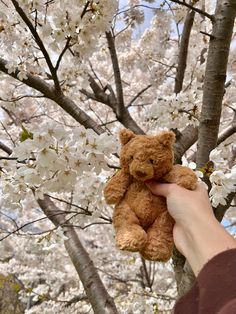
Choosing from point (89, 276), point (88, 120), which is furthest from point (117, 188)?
point (89, 276)

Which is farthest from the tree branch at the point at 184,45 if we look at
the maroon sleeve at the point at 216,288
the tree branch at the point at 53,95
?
the maroon sleeve at the point at 216,288

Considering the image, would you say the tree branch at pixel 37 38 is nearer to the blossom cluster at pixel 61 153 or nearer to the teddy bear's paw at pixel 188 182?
the blossom cluster at pixel 61 153

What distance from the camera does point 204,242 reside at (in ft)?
3.13

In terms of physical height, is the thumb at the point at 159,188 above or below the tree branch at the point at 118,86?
below

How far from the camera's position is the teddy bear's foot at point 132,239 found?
3.66 feet

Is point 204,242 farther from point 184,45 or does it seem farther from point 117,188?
point 184,45

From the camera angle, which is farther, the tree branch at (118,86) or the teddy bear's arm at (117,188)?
the tree branch at (118,86)

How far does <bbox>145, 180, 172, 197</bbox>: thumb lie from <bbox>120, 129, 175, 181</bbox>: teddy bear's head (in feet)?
0.08

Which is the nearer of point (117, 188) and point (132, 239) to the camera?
point (132, 239)

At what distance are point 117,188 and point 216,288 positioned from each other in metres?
0.60

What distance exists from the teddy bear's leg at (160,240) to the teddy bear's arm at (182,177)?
0.34ft

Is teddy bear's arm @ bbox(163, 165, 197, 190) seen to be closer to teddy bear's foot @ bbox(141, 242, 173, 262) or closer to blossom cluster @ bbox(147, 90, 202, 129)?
teddy bear's foot @ bbox(141, 242, 173, 262)

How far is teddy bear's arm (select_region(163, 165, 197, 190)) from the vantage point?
1206 mm

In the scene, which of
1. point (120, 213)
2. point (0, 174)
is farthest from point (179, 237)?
point (0, 174)
